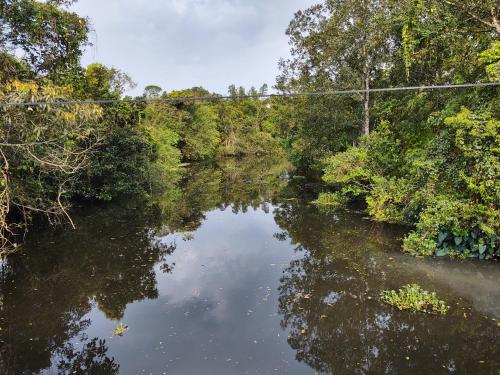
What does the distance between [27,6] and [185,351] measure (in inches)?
494

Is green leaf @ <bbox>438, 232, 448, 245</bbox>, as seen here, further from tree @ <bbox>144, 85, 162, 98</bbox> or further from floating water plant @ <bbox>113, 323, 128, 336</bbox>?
tree @ <bbox>144, 85, 162, 98</bbox>

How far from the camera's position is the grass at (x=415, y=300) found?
7477mm

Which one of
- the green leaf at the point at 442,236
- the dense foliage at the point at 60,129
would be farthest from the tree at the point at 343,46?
the green leaf at the point at 442,236

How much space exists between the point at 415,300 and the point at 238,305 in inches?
150

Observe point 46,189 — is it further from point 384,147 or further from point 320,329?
point 384,147

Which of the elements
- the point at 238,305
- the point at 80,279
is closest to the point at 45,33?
the point at 80,279

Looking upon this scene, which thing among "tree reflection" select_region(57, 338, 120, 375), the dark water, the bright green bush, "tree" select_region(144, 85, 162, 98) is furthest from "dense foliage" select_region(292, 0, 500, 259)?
"tree" select_region(144, 85, 162, 98)

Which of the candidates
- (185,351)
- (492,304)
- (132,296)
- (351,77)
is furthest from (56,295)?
(351,77)

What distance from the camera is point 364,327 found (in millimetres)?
7062

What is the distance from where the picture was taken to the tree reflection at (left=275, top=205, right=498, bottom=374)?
600 centimetres

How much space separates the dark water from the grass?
0.21m

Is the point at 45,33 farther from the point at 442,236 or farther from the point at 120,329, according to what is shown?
the point at 442,236

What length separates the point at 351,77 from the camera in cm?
1822

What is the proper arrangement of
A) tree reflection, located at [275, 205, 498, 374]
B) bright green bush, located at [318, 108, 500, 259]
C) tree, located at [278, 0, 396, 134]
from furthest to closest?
tree, located at [278, 0, 396, 134], bright green bush, located at [318, 108, 500, 259], tree reflection, located at [275, 205, 498, 374]
